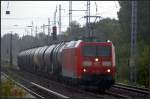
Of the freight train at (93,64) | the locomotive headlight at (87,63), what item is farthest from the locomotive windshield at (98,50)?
the locomotive headlight at (87,63)

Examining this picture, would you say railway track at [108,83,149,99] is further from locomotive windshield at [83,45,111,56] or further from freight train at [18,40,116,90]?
locomotive windshield at [83,45,111,56]

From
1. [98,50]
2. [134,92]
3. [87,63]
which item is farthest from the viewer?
[98,50]

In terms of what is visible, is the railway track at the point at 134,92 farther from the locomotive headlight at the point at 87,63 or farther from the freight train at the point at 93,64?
the locomotive headlight at the point at 87,63

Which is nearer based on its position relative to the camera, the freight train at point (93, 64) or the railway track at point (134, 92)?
the railway track at point (134, 92)

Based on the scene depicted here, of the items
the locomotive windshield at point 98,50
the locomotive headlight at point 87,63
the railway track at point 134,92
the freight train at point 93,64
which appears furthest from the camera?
the locomotive windshield at point 98,50

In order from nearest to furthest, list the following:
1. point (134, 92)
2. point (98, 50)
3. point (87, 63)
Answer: point (134, 92) → point (87, 63) → point (98, 50)

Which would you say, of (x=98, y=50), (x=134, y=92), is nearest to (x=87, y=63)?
(x=98, y=50)

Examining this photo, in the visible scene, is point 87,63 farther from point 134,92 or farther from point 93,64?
point 134,92

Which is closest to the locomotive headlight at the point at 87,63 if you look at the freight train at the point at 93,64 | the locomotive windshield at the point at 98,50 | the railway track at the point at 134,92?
the freight train at the point at 93,64

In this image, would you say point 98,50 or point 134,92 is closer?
point 134,92

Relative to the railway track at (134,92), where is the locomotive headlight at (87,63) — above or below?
above

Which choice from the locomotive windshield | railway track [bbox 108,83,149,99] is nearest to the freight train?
the locomotive windshield

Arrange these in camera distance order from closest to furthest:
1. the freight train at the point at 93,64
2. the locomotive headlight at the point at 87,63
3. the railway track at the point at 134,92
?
the railway track at the point at 134,92, the freight train at the point at 93,64, the locomotive headlight at the point at 87,63

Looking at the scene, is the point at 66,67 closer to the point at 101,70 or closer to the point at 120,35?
the point at 101,70
